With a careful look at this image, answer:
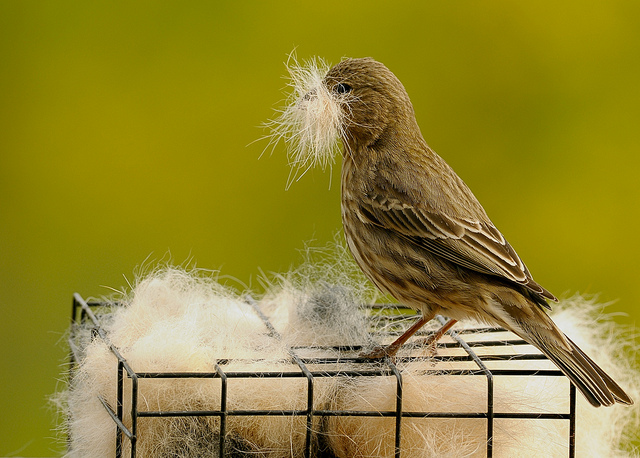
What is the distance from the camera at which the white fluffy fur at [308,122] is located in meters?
3.16

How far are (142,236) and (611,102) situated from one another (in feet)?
9.55

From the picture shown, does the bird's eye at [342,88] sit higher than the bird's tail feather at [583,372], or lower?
higher

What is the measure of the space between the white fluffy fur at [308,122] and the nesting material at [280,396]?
0.58 meters

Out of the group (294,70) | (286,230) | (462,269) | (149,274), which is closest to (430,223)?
(462,269)

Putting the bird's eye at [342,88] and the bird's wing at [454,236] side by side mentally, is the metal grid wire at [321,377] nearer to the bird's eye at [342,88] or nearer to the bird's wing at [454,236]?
the bird's wing at [454,236]

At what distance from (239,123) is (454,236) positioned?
2.41 meters

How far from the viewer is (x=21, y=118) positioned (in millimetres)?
5559

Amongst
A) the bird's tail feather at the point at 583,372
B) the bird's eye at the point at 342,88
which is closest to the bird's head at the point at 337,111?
the bird's eye at the point at 342,88

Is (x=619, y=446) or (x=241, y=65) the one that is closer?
(x=619, y=446)

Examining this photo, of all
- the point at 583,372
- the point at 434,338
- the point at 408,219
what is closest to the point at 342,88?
the point at 408,219

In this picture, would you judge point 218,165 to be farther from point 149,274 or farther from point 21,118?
point 149,274

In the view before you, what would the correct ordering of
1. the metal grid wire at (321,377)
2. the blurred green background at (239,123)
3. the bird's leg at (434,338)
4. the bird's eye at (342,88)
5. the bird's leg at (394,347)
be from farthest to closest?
the blurred green background at (239,123), the bird's eye at (342,88), the bird's leg at (434,338), the bird's leg at (394,347), the metal grid wire at (321,377)

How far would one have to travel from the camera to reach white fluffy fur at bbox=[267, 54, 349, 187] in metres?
3.16

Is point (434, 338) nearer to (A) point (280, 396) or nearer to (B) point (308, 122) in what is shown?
(A) point (280, 396)
